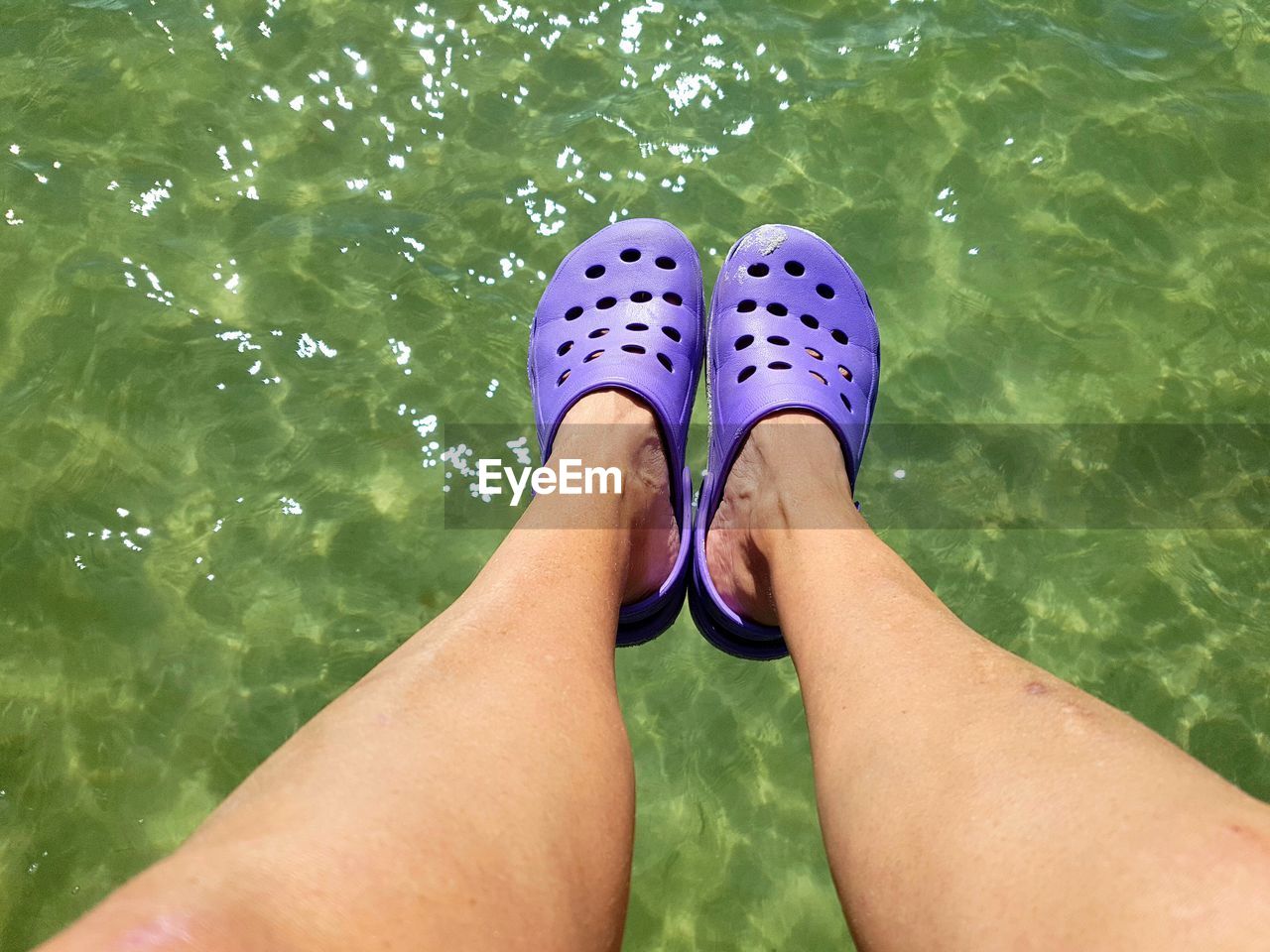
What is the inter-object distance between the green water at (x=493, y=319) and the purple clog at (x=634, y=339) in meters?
0.14

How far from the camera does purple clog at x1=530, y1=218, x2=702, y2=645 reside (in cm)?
187

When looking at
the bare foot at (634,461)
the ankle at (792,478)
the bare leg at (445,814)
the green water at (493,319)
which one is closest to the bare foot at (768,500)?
the ankle at (792,478)

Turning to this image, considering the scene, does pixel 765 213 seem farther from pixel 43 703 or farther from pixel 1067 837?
pixel 43 703

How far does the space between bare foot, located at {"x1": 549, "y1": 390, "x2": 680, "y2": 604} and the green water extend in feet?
0.99

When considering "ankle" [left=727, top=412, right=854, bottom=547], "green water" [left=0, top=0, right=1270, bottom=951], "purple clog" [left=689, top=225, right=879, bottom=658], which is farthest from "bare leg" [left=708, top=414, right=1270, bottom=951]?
"green water" [left=0, top=0, right=1270, bottom=951]

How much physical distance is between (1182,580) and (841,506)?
894mm

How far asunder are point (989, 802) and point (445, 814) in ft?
1.77

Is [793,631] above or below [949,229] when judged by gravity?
below

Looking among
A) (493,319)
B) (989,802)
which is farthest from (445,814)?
(493,319)

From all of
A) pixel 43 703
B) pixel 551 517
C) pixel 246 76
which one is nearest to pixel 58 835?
pixel 43 703

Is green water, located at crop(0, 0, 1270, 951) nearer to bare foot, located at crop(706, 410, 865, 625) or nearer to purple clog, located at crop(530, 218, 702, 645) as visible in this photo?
purple clog, located at crop(530, 218, 702, 645)

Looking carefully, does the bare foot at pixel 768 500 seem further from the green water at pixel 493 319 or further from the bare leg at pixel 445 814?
the bare leg at pixel 445 814

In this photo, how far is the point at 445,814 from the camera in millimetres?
955

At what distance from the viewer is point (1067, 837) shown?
0.91 meters
